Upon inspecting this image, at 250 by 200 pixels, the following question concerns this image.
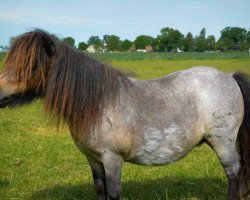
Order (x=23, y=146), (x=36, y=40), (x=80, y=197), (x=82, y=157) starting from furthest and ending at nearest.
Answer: (x=23, y=146), (x=82, y=157), (x=80, y=197), (x=36, y=40)

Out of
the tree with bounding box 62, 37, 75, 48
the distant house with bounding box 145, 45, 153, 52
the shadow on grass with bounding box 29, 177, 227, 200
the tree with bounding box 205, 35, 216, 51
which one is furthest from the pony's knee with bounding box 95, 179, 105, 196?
the tree with bounding box 205, 35, 216, 51

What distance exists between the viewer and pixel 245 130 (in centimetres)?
495

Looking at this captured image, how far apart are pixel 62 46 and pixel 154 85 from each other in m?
1.23

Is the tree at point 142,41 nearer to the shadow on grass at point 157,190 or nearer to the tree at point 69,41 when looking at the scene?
the shadow on grass at point 157,190

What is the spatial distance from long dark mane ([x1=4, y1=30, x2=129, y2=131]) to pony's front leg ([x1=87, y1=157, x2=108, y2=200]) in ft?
2.25

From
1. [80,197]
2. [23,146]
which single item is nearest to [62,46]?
[80,197]

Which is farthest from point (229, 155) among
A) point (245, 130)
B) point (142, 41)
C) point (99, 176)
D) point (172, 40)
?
point (142, 41)

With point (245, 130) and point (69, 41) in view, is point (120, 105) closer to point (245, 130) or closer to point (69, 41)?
point (69, 41)

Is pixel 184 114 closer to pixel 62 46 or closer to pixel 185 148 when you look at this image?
pixel 185 148

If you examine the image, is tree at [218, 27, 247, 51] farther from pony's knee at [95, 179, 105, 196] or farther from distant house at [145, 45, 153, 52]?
pony's knee at [95, 179, 105, 196]

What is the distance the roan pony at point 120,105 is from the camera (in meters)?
3.86

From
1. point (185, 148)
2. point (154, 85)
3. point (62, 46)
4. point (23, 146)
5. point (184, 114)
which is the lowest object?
point (23, 146)

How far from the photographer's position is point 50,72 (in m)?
3.93

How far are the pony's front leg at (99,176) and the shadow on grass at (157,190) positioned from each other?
0.67m
